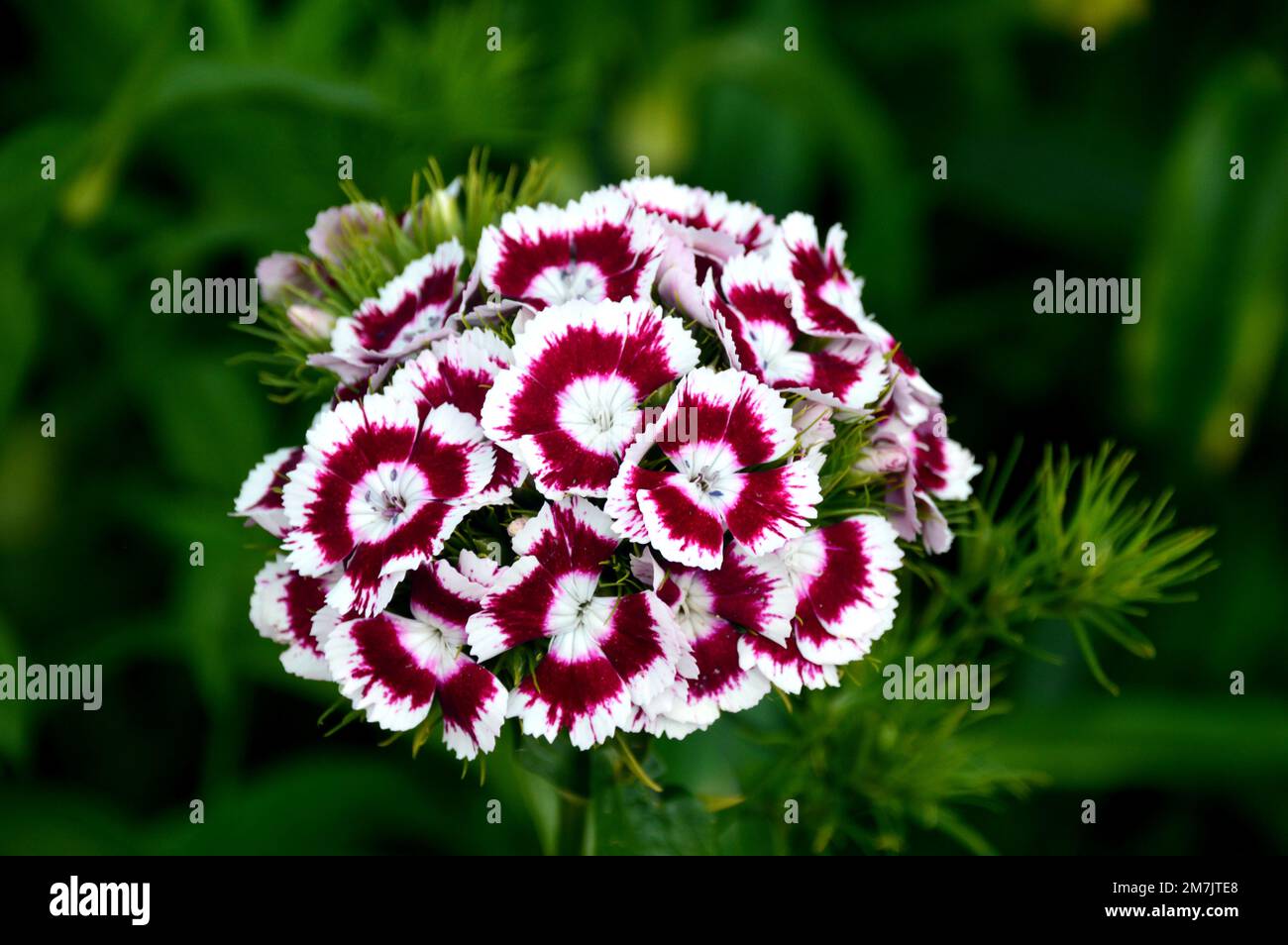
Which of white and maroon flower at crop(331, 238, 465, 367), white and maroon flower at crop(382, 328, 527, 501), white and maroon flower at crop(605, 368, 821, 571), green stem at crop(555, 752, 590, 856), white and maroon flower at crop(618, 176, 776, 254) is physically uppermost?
white and maroon flower at crop(618, 176, 776, 254)

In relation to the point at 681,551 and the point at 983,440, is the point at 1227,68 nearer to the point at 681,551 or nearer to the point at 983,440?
the point at 983,440

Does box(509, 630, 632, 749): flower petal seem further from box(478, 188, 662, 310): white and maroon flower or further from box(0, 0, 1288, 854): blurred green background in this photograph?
box(0, 0, 1288, 854): blurred green background

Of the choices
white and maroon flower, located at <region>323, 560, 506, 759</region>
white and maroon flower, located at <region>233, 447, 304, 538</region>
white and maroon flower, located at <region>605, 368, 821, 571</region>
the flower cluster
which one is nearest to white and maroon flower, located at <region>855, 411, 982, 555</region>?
the flower cluster

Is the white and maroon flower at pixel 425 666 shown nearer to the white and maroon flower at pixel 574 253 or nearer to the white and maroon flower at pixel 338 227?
the white and maroon flower at pixel 574 253

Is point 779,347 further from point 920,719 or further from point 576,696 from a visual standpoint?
point 920,719

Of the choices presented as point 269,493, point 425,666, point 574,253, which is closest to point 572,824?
point 425,666
